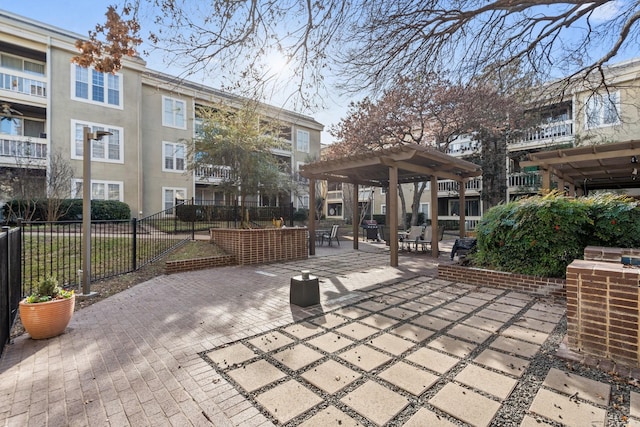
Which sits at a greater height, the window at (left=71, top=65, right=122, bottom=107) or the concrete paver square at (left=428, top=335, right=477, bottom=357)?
the window at (left=71, top=65, right=122, bottom=107)

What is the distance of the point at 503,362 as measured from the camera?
2771mm

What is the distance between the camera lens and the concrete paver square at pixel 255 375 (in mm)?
2441

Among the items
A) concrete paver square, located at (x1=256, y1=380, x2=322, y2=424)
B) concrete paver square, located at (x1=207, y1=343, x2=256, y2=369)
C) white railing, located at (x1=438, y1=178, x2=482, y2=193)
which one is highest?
white railing, located at (x1=438, y1=178, x2=482, y2=193)

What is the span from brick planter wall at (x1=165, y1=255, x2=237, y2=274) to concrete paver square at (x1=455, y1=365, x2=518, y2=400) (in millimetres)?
6269

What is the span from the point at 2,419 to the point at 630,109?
74.9 feet

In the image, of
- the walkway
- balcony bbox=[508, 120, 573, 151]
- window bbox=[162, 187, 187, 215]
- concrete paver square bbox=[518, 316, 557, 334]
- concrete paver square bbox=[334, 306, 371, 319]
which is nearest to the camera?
the walkway

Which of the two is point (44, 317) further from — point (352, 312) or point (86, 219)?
point (352, 312)

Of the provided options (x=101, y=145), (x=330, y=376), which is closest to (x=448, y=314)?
A: (x=330, y=376)

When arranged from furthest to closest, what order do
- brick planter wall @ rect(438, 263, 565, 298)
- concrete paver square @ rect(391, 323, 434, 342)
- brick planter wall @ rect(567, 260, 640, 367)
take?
1. brick planter wall @ rect(438, 263, 565, 298)
2. concrete paver square @ rect(391, 323, 434, 342)
3. brick planter wall @ rect(567, 260, 640, 367)

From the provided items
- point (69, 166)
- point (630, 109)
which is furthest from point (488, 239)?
point (69, 166)

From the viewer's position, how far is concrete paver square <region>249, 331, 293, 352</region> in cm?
312

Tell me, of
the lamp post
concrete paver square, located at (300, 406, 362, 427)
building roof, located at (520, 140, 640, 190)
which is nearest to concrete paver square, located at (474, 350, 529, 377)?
concrete paver square, located at (300, 406, 362, 427)

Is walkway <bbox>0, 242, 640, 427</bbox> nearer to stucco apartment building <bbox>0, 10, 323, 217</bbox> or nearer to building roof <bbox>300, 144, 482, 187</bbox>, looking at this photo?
building roof <bbox>300, 144, 482, 187</bbox>

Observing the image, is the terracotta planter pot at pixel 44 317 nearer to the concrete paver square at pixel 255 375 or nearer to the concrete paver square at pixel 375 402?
the concrete paver square at pixel 255 375
